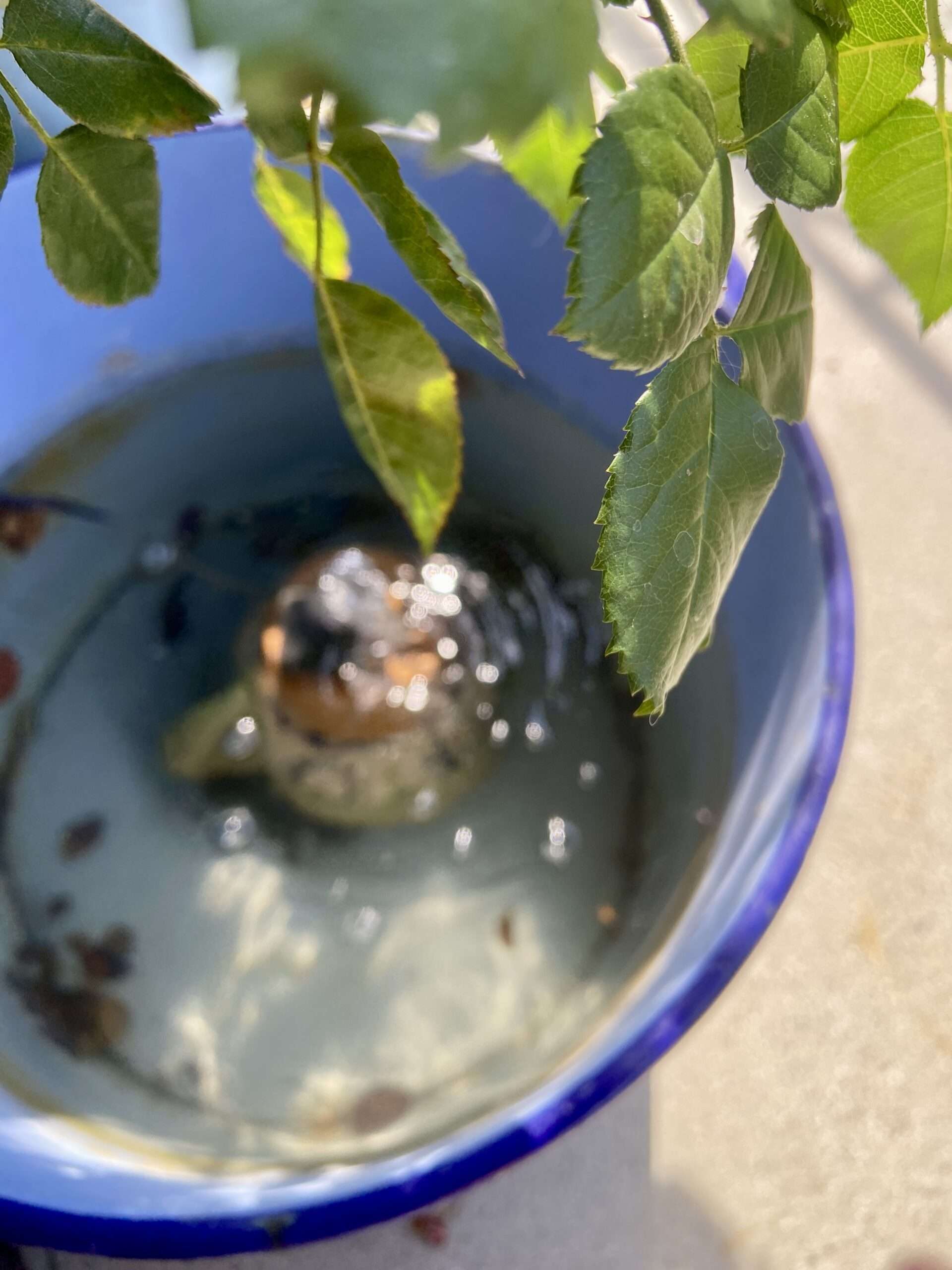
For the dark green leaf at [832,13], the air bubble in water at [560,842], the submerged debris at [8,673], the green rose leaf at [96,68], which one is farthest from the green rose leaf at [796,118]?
the submerged debris at [8,673]

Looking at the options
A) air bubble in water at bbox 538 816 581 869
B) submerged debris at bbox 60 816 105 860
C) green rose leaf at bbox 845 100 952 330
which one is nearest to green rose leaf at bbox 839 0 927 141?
green rose leaf at bbox 845 100 952 330

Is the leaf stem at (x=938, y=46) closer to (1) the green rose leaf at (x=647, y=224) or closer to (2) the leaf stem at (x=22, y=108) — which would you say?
(1) the green rose leaf at (x=647, y=224)

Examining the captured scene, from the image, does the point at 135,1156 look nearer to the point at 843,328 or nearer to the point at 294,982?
the point at 294,982

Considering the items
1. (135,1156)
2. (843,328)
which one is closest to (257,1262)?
(135,1156)

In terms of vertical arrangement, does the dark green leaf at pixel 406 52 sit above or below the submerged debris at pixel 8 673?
above

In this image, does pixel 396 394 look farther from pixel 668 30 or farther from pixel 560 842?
pixel 560 842

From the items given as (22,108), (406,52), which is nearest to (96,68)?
(22,108)

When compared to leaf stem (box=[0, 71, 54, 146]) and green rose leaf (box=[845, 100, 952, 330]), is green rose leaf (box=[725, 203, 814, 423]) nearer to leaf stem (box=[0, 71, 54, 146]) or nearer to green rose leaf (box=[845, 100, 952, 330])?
green rose leaf (box=[845, 100, 952, 330])
